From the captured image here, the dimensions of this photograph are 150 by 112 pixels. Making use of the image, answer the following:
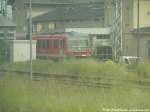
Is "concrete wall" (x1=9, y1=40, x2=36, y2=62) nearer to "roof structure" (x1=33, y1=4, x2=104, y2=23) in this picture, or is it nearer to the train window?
the train window

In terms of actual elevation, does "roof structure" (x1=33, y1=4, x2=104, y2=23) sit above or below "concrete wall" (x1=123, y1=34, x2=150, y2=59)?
above

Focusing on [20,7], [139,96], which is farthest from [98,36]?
[139,96]

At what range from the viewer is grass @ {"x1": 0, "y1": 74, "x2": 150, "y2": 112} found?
412 inches

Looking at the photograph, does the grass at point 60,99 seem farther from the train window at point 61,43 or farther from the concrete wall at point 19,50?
the train window at point 61,43

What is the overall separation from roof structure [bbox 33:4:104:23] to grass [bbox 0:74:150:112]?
50059mm

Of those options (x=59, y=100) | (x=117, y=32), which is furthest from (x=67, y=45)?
(x=59, y=100)

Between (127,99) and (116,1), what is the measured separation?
35.3 metres

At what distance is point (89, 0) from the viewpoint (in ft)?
275

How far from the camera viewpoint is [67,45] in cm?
4541

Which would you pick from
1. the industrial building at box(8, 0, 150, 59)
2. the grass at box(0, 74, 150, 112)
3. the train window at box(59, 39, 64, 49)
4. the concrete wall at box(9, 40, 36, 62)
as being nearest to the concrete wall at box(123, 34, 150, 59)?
the industrial building at box(8, 0, 150, 59)

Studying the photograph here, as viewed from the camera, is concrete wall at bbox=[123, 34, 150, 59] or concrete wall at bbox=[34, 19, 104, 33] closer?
concrete wall at bbox=[123, 34, 150, 59]

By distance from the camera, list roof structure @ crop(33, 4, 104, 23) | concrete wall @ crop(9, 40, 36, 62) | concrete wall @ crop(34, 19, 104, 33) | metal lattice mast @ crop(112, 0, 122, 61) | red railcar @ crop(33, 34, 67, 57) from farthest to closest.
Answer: roof structure @ crop(33, 4, 104, 23)
concrete wall @ crop(34, 19, 104, 33)
red railcar @ crop(33, 34, 67, 57)
metal lattice mast @ crop(112, 0, 122, 61)
concrete wall @ crop(9, 40, 36, 62)

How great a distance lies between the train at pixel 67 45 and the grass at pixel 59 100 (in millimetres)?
30940

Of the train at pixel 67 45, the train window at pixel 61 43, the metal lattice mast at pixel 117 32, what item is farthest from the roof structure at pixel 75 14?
the train window at pixel 61 43
